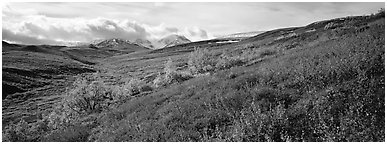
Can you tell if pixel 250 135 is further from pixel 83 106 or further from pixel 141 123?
pixel 83 106

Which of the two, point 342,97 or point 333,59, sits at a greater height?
point 333,59

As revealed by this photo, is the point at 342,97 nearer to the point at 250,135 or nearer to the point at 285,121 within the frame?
the point at 285,121

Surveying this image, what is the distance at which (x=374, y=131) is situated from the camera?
24.8 ft

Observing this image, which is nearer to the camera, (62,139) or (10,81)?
(62,139)

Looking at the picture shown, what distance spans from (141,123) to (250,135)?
14.4ft

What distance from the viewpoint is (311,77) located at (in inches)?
449

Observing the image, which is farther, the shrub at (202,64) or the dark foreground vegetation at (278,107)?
the shrub at (202,64)

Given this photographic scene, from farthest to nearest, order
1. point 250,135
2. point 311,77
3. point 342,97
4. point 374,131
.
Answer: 1. point 311,77
2. point 342,97
3. point 250,135
4. point 374,131

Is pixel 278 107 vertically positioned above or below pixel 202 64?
below

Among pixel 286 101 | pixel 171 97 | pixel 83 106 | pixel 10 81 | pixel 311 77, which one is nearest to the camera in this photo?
pixel 286 101

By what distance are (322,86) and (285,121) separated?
7.97 feet

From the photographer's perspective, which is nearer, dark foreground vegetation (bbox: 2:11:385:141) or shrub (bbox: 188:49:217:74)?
dark foreground vegetation (bbox: 2:11:385:141)

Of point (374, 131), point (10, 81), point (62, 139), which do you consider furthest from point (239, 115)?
point (10, 81)

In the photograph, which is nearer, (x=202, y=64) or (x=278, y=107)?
(x=278, y=107)
